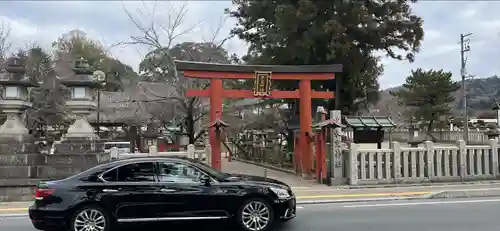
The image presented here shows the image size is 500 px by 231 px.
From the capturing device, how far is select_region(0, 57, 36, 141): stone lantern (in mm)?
14789

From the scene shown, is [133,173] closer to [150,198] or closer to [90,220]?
[150,198]

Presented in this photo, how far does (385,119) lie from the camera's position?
78.2 feet

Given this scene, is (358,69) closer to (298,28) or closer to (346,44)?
(346,44)

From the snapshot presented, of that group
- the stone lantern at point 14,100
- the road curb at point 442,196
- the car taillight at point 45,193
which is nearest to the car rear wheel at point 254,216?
the car taillight at point 45,193

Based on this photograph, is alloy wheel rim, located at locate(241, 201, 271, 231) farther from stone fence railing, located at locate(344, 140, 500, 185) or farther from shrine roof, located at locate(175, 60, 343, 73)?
shrine roof, located at locate(175, 60, 343, 73)

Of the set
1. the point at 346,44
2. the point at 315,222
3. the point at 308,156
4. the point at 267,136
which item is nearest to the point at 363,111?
the point at 267,136

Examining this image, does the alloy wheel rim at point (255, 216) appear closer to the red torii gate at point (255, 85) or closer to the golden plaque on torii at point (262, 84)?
the red torii gate at point (255, 85)

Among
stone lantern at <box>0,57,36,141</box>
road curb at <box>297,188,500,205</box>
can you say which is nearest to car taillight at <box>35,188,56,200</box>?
road curb at <box>297,188,500,205</box>

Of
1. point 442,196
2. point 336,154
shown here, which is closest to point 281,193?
point 442,196

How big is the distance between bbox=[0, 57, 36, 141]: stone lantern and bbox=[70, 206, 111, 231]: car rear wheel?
8312mm

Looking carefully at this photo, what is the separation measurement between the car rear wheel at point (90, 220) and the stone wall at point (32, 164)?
7107 mm

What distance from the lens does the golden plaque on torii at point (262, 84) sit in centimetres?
1884

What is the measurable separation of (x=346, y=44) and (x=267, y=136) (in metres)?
12.5

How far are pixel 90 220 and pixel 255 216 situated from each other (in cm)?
300
